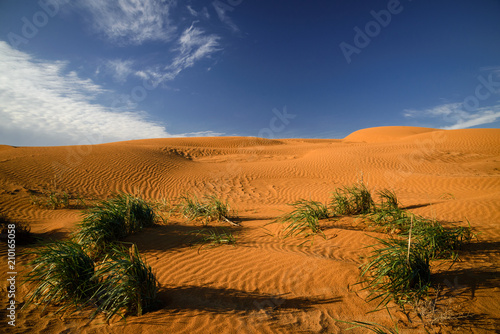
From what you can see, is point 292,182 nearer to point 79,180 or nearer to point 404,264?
point 404,264

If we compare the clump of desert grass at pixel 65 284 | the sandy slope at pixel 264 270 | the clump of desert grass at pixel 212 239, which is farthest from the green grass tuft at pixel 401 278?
the clump of desert grass at pixel 65 284

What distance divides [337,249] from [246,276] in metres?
1.77

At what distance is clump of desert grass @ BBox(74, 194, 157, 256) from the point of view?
3.90 meters

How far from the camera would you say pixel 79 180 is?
1123 centimetres

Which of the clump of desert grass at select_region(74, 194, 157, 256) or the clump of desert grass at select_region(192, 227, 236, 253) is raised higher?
the clump of desert grass at select_region(74, 194, 157, 256)

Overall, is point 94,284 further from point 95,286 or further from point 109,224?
point 109,224

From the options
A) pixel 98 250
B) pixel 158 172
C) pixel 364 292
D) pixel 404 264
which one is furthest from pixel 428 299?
pixel 158 172

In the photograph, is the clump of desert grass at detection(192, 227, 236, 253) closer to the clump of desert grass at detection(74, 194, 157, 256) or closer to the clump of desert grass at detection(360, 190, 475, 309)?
the clump of desert grass at detection(74, 194, 157, 256)

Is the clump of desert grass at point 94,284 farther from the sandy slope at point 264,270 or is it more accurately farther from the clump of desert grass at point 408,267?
the clump of desert grass at point 408,267

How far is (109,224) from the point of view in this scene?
4.25m

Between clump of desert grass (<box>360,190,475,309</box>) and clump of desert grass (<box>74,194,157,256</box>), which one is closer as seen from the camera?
clump of desert grass (<box>360,190,475,309</box>)

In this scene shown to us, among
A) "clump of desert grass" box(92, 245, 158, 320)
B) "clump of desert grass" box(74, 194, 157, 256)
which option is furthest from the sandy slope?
"clump of desert grass" box(74, 194, 157, 256)

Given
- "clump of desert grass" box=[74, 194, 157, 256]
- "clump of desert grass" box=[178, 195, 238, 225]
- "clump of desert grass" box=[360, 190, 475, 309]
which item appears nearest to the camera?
"clump of desert grass" box=[360, 190, 475, 309]

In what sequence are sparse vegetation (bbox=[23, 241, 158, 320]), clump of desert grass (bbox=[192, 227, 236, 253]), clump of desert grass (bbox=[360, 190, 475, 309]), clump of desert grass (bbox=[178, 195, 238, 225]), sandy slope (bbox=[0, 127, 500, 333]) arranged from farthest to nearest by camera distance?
clump of desert grass (bbox=[178, 195, 238, 225]) < clump of desert grass (bbox=[192, 227, 236, 253]) < clump of desert grass (bbox=[360, 190, 475, 309]) < sparse vegetation (bbox=[23, 241, 158, 320]) < sandy slope (bbox=[0, 127, 500, 333])
